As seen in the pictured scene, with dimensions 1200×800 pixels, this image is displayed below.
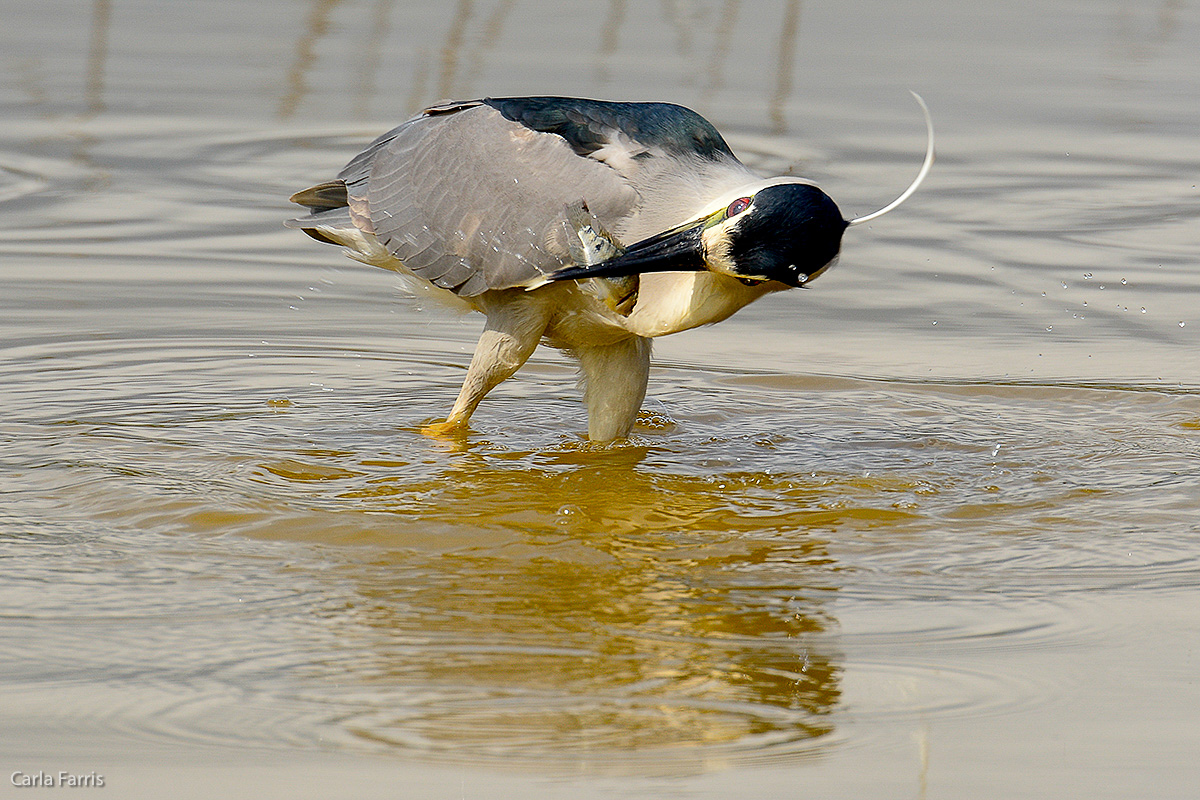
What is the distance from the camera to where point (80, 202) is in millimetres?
8797

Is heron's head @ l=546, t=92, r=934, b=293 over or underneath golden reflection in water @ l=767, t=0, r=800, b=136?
underneath

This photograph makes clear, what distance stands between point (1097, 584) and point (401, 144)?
3133 mm

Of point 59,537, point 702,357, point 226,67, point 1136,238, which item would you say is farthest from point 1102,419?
point 226,67

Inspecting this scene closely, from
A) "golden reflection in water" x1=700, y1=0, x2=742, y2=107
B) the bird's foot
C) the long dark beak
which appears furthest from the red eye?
A: "golden reflection in water" x1=700, y1=0, x2=742, y2=107

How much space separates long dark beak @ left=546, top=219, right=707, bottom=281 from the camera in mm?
4727

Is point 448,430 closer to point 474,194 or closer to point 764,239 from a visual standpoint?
point 474,194

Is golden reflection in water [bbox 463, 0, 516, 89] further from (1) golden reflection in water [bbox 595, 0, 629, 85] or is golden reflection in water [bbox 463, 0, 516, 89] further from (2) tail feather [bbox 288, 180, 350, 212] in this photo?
(2) tail feather [bbox 288, 180, 350, 212]

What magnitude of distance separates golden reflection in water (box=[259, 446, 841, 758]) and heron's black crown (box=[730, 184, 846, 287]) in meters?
0.85

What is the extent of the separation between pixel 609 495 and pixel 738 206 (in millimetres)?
1208

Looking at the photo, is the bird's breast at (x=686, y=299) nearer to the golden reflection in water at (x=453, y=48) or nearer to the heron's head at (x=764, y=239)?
the heron's head at (x=764, y=239)

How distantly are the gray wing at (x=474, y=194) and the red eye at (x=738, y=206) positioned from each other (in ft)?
1.94

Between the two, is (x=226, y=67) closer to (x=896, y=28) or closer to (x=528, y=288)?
(x=896, y=28)

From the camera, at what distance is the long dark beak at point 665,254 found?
4.73m

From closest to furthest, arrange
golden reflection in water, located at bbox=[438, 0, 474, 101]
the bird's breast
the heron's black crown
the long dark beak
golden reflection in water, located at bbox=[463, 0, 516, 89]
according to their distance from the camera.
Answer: the heron's black crown
the long dark beak
the bird's breast
golden reflection in water, located at bbox=[438, 0, 474, 101]
golden reflection in water, located at bbox=[463, 0, 516, 89]
